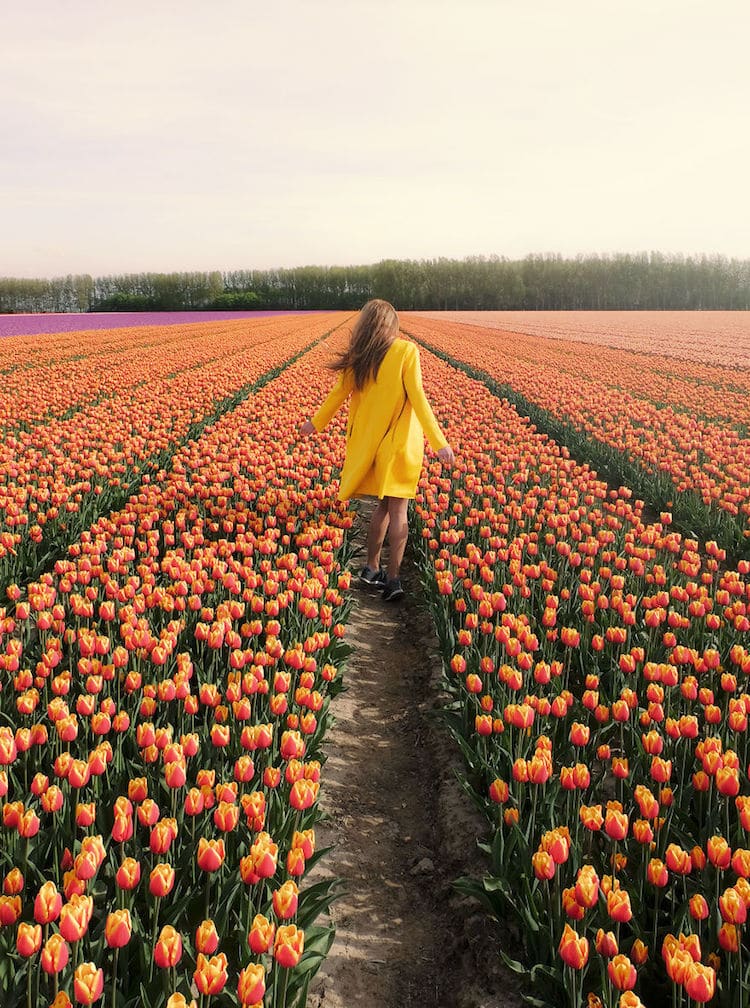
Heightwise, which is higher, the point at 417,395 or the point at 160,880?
the point at 417,395

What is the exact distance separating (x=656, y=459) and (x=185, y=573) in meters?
6.83

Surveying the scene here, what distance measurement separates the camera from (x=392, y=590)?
6.25 metres

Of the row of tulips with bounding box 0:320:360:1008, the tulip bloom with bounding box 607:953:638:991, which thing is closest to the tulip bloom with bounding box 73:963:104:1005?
the row of tulips with bounding box 0:320:360:1008

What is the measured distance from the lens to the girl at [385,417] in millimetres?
5734

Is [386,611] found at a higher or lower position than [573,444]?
lower

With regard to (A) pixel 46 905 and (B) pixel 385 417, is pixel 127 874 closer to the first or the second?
(A) pixel 46 905

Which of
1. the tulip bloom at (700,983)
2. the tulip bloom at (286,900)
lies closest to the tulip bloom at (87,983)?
the tulip bloom at (286,900)

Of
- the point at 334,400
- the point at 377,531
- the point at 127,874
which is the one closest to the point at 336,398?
the point at 334,400

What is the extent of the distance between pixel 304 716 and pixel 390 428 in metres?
2.85

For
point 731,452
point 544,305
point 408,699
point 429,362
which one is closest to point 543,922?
point 408,699

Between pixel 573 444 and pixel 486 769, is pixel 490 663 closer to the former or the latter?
pixel 486 769

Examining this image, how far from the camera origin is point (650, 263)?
111m

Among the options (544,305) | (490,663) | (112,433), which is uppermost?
(544,305)

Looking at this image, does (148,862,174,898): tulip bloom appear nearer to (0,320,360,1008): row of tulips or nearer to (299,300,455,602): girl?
(0,320,360,1008): row of tulips
